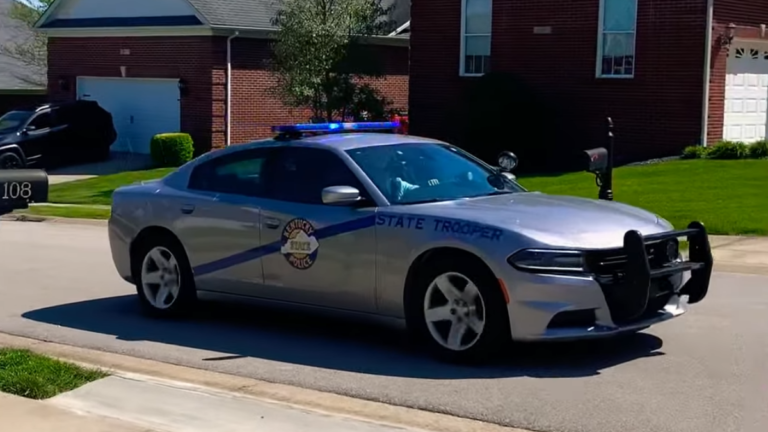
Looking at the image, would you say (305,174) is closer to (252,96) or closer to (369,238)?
(369,238)

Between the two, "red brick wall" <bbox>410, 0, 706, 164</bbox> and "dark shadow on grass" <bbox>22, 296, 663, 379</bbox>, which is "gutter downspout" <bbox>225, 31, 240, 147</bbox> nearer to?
"red brick wall" <bbox>410, 0, 706, 164</bbox>

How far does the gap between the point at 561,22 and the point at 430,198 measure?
1735 centimetres

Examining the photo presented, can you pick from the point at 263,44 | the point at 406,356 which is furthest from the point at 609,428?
the point at 263,44

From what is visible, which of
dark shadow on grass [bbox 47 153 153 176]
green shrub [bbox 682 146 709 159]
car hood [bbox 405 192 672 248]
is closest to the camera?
car hood [bbox 405 192 672 248]

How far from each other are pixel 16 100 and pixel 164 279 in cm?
3140

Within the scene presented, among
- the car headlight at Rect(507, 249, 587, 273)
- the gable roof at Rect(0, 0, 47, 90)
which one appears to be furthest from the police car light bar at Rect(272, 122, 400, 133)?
the gable roof at Rect(0, 0, 47, 90)

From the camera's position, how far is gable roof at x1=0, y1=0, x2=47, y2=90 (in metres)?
44.9

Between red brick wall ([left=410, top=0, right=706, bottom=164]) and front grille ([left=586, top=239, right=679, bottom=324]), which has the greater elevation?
red brick wall ([left=410, top=0, right=706, bottom=164])

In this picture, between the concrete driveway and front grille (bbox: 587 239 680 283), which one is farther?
the concrete driveway

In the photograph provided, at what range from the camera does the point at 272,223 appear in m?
8.73

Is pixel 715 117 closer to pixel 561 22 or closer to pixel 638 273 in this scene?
pixel 561 22

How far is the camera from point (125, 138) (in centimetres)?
3288

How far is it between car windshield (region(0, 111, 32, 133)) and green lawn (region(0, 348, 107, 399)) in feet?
73.7

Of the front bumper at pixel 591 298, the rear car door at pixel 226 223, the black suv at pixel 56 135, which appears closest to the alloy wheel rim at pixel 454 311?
the front bumper at pixel 591 298
